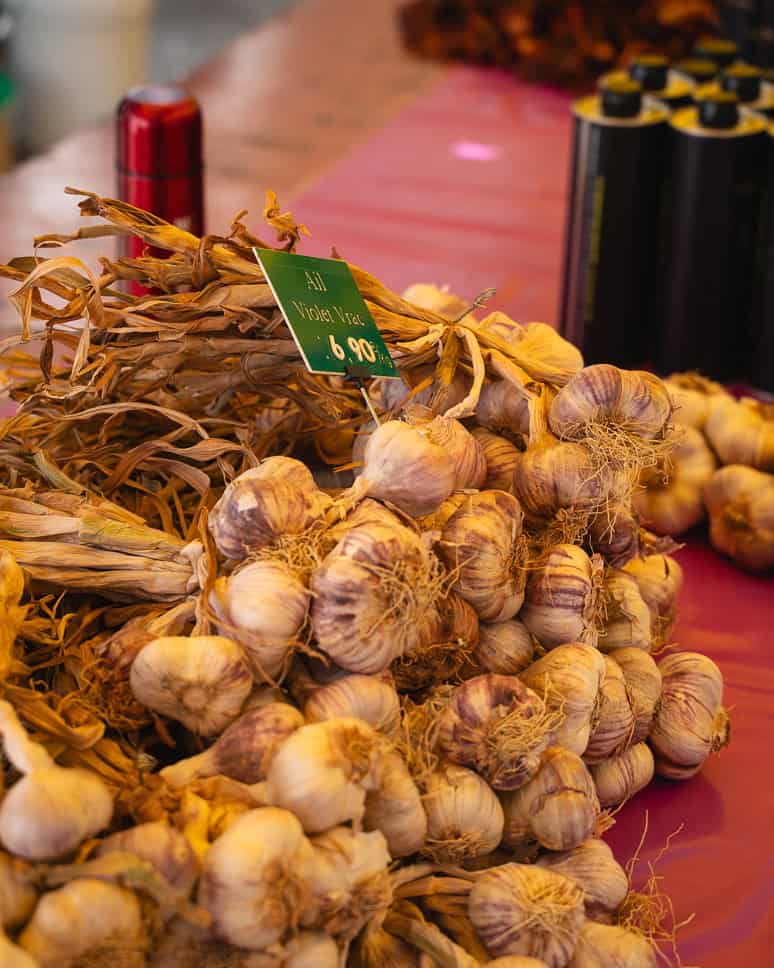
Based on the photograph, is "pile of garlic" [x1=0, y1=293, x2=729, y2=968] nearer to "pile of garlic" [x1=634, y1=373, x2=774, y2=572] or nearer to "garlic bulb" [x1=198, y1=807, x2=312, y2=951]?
"garlic bulb" [x1=198, y1=807, x2=312, y2=951]

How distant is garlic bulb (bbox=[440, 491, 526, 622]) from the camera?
938 mm

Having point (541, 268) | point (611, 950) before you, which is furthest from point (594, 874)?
point (541, 268)

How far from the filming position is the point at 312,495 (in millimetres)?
925

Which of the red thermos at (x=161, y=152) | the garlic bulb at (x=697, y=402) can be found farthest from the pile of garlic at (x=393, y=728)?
the red thermos at (x=161, y=152)

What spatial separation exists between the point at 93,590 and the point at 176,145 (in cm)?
92

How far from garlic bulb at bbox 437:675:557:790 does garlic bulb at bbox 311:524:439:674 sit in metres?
0.08

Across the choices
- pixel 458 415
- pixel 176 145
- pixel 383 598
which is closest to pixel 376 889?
pixel 383 598

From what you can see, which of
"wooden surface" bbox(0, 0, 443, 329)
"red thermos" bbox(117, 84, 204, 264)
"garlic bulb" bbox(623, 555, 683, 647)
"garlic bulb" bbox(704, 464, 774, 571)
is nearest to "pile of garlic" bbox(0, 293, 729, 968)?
"garlic bulb" bbox(623, 555, 683, 647)

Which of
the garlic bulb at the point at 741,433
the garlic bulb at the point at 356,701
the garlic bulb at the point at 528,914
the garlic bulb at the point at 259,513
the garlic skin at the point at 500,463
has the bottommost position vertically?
the garlic bulb at the point at 528,914

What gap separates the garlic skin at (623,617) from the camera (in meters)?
1.09

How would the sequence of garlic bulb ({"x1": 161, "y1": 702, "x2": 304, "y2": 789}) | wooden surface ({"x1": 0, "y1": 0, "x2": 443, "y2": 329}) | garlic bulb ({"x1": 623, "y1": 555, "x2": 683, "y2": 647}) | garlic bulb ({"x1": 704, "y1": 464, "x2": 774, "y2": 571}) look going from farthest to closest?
1. wooden surface ({"x1": 0, "y1": 0, "x2": 443, "y2": 329})
2. garlic bulb ({"x1": 704, "y1": 464, "x2": 774, "y2": 571})
3. garlic bulb ({"x1": 623, "y1": 555, "x2": 683, "y2": 647})
4. garlic bulb ({"x1": 161, "y1": 702, "x2": 304, "y2": 789})

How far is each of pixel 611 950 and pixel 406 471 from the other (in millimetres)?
366

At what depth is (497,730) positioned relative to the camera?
881mm

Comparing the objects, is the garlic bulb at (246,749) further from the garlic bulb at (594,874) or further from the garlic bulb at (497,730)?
the garlic bulb at (594,874)
